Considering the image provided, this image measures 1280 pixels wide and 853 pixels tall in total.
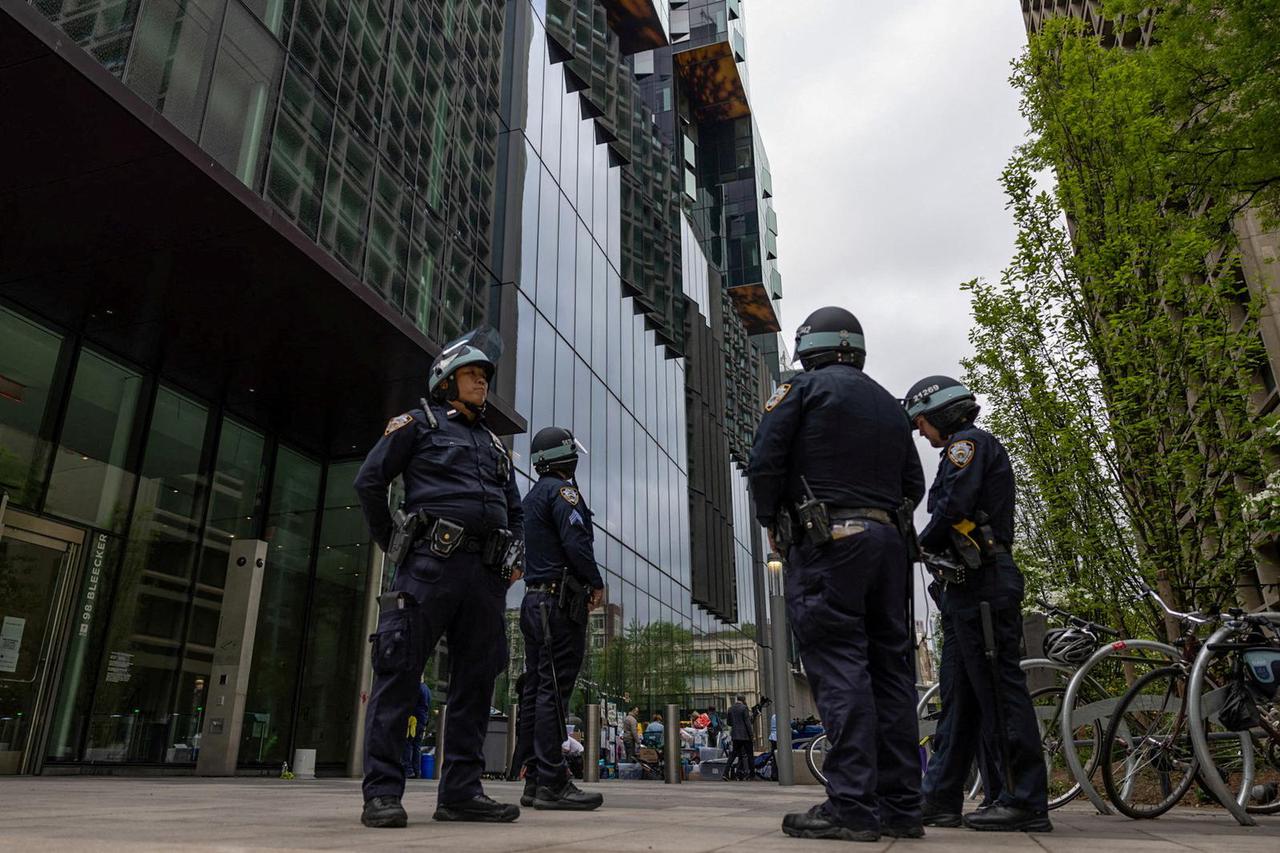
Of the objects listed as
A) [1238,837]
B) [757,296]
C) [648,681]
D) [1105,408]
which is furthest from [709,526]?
[1238,837]

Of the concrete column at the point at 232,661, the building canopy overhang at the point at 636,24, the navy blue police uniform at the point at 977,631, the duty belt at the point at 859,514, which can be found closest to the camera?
the duty belt at the point at 859,514

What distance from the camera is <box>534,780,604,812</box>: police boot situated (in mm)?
5047

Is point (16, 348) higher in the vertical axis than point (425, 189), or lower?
lower

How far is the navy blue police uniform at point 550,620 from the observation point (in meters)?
5.19

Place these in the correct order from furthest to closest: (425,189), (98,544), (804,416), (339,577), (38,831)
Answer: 1. (425,189)
2. (339,577)
3. (98,544)
4. (804,416)
5. (38,831)

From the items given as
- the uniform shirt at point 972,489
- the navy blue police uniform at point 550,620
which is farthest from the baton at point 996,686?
the navy blue police uniform at point 550,620

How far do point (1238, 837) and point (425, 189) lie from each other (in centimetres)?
1458

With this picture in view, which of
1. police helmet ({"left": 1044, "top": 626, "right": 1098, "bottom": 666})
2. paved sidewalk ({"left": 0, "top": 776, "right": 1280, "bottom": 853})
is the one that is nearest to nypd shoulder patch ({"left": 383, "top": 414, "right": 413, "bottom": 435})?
paved sidewalk ({"left": 0, "top": 776, "right": 1280, "bottom": 853})

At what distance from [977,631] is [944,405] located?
3.98 feet

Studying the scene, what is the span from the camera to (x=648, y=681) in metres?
27.7

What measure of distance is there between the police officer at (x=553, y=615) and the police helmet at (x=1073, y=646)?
297 cm

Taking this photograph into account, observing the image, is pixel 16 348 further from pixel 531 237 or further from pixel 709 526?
pixel 709 526

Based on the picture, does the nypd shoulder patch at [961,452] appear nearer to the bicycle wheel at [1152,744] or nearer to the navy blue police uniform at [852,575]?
the navy blue police uniform at [852,575]

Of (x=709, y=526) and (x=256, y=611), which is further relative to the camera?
(x=709, y=526)
